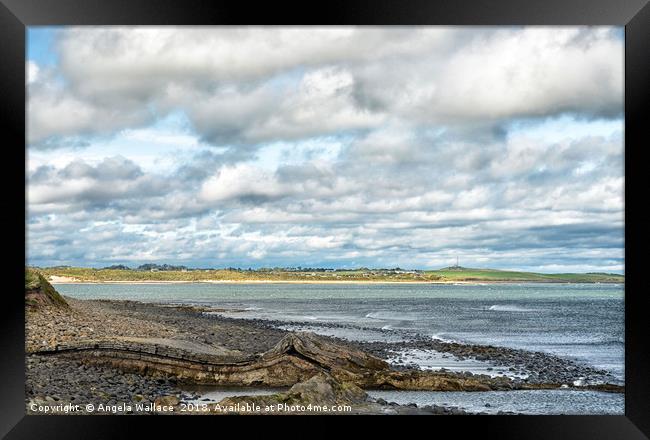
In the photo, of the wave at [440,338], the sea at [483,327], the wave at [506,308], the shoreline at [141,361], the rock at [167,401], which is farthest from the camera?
the wave at [506,308]

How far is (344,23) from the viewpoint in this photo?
165 inches

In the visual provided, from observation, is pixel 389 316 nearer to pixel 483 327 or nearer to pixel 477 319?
pixel 477 319

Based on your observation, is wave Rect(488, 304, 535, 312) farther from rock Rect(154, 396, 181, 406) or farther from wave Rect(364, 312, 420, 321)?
rock Rect(154, 396, 181, 406)

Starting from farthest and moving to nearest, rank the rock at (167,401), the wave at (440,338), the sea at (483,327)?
the wave at (440,338) → the sea at (483,327) → the rock at (167,401)

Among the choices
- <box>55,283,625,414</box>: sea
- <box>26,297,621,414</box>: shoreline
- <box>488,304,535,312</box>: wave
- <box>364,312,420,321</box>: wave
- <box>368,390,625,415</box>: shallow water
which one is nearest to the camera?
<box>26,297,621,414</box>: shoreline

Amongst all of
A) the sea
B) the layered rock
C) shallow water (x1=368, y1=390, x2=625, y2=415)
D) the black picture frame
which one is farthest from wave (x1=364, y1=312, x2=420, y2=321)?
the black picture frame

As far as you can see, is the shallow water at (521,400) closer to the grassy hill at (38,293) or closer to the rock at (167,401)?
the rock at (167,401)

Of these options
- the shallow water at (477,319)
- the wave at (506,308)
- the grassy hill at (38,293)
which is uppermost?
the grassy hill at (38,293)

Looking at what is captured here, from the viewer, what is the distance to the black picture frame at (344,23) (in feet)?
13.3

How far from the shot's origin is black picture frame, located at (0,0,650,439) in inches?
159

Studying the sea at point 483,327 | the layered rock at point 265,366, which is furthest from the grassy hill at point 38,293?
the sea at point 483,327

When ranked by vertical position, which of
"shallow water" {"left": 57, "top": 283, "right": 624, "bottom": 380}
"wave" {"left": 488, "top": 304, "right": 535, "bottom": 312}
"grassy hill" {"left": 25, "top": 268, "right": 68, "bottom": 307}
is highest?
"grassy hill" {"left": 25, "top": 268, "right": 68, "bottom": 307}

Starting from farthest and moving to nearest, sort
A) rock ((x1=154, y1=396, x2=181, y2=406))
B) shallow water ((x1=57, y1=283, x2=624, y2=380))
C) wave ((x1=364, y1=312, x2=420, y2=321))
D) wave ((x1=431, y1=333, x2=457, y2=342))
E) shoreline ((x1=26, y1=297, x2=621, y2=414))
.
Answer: wave ((x1=364, y1=312, x2=420, y2=321)) < shallow water ((x1=57, y1=283, x2=624, y2=380)) < wave ((x1=431, y1=333, x2=457, y2=342)) < shoreline ((x1=26, y1=297, x2=621, y2=414)) < rock ((x1=154, y1=396, x2=181, y2=406))

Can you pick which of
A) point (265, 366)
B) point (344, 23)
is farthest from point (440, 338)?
point (344, 23)
